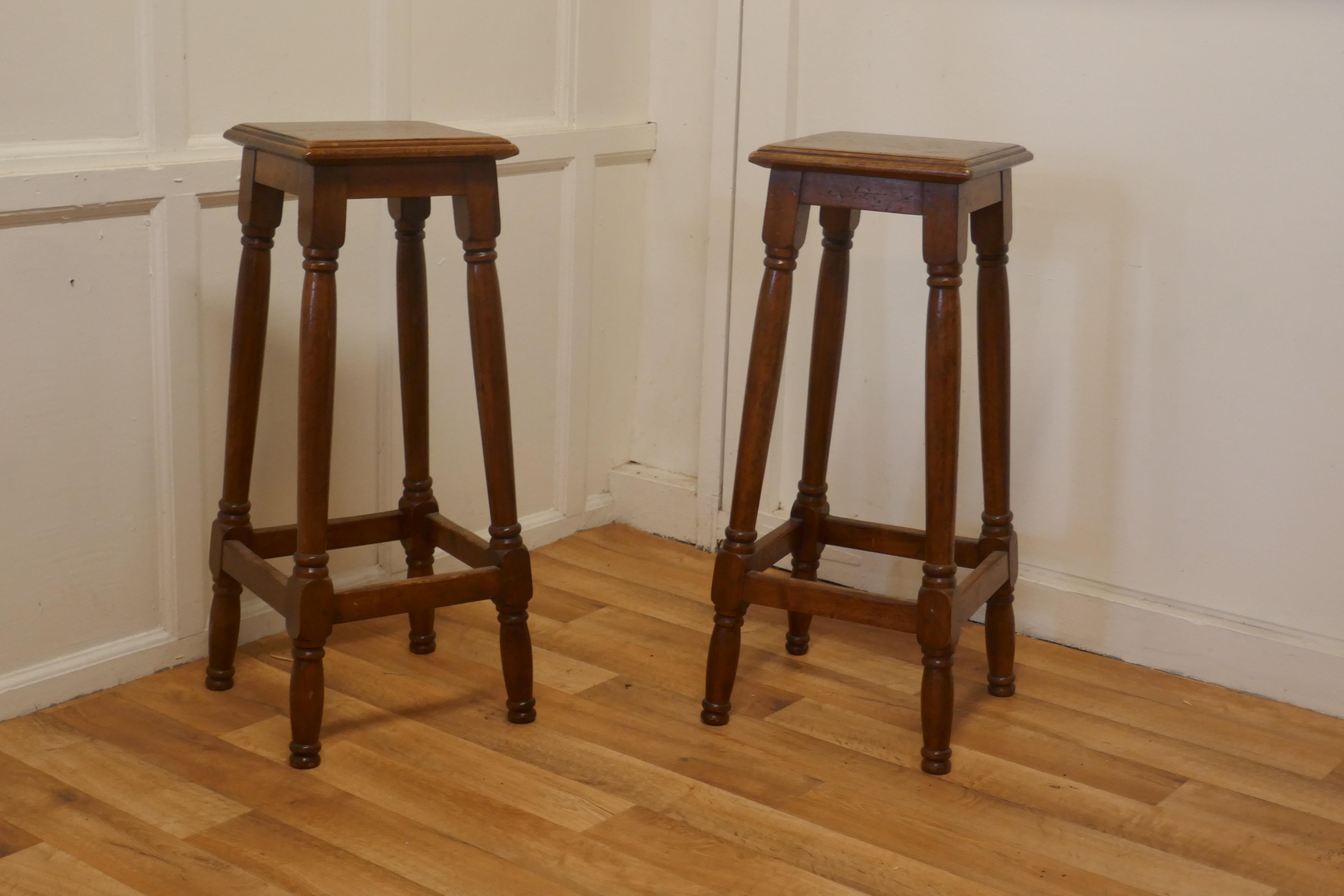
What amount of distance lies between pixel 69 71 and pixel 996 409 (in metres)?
1.51

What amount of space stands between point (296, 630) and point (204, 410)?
51 cm

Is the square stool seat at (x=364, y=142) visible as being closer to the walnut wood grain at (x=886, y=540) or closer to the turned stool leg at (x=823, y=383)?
the turned stool leg at (x=823, y=383)

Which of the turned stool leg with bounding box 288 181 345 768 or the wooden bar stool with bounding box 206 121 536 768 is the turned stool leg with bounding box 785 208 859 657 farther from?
the turned stool leg with bounding box 288 181 345 768

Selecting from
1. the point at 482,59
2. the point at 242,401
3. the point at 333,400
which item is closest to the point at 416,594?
the point at 333,400

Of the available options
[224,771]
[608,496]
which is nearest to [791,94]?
[608,496]

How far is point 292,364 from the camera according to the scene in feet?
7.81

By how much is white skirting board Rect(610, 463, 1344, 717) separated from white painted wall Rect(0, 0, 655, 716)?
881mm

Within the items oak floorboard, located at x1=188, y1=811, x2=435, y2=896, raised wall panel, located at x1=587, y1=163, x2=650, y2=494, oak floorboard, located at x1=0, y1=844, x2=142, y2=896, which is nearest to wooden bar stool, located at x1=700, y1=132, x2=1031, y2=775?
oak floorboard, located at x1=188, y1=811, x2=435, y2=896

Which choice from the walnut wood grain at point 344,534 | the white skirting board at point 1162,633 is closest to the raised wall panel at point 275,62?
the walnut wood grain at point 344,534

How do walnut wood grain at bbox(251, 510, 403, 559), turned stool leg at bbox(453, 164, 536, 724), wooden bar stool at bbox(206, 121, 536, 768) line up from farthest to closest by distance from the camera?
1. walnut wood grain at bbox(251, 510, 403, 559)
2. turned stool leg at bbox(453, 164, 536, 724)
3. wooden bar stool at bbox(206, 121, 536, 768)

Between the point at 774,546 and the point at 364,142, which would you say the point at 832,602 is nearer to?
the point at 774,546

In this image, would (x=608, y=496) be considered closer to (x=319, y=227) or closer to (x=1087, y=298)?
(x=1087, y=298)

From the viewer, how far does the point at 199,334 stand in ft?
7.37

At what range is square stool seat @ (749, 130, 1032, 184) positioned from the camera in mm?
1928
